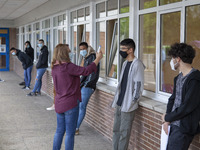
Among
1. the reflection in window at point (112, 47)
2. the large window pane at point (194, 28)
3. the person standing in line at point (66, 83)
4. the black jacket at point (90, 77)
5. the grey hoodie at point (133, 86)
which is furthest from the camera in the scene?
the reflection in window at point (112, 47)

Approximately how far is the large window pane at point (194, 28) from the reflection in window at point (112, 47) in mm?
2276

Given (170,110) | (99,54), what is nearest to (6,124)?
(99,54)

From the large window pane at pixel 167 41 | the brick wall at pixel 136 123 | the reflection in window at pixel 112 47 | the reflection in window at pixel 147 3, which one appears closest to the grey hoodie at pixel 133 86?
the brick wall at pixel 136 123

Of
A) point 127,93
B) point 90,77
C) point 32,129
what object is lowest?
point 32,129

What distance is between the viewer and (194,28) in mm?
3896

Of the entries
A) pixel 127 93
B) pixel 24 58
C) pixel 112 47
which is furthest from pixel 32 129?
pixel 24 58

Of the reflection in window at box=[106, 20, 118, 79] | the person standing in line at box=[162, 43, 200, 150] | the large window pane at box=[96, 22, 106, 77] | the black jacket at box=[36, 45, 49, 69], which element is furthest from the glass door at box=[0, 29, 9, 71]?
the person standing in line at box=[162, 43, 200, 150]

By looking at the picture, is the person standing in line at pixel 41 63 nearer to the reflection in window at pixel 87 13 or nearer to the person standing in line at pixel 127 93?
the reflection in window at pixel 87 13

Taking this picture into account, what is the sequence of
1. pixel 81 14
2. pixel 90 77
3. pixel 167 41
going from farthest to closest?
1. pixel 81 14
2. pixel 90 77
3. pixel 167 41

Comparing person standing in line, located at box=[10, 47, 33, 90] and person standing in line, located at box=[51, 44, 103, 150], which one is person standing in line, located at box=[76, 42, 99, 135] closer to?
person standing in line, located at box=[51, 44, 103, 150]

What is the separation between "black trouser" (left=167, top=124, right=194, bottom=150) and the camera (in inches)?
117

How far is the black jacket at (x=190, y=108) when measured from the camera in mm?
2893

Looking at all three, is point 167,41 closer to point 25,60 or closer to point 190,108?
point 190,108

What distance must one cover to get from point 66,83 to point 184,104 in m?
1.73
